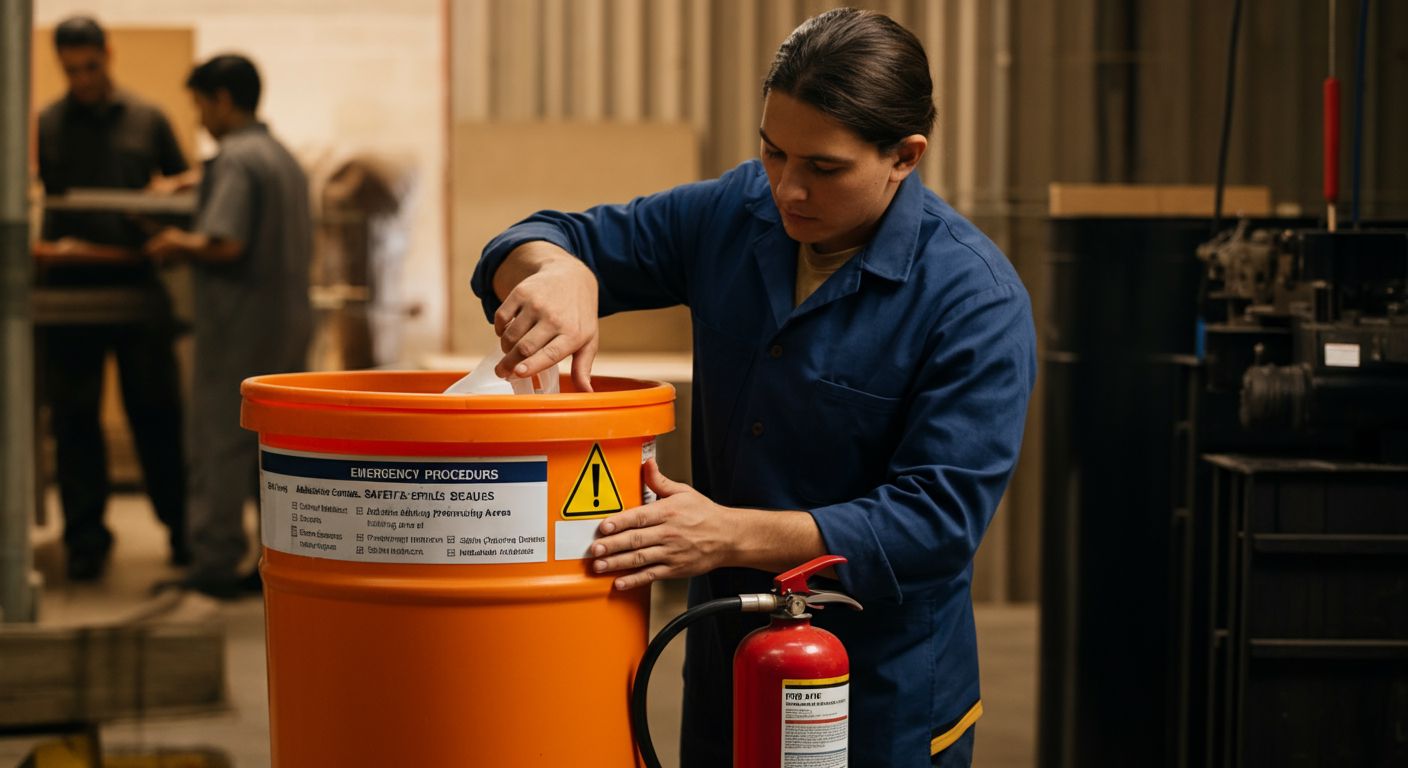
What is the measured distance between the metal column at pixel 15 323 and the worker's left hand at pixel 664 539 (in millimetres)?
2247

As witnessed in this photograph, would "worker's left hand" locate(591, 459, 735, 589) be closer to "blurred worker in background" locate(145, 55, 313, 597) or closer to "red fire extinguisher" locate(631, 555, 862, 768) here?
"red fire extinguisher" locate(631, 555, 862, 768)

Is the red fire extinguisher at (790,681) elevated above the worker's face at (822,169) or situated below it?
below

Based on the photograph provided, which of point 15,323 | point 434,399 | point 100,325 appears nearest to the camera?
point 434,399

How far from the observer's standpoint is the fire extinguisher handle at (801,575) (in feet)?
3.73

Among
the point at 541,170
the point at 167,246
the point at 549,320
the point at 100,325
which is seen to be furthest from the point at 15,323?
the point at 549,320

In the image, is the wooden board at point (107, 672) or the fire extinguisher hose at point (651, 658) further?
the wooden board at point (107, 672)

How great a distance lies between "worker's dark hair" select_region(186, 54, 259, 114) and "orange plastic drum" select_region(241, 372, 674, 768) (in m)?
2.91

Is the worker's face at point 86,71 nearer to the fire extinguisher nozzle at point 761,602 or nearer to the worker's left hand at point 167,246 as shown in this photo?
the worker's left hand at point 167,246

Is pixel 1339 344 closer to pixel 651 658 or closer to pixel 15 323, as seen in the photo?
pixel 651 658

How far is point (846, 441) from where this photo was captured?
4.17ft

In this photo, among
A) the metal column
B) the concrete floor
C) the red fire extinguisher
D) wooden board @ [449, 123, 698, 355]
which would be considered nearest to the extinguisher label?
the red fire extinguisher

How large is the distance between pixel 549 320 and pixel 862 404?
30 centimetres

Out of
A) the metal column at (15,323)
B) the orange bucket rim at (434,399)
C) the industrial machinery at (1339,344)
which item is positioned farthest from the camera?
the metal column at (15,323)

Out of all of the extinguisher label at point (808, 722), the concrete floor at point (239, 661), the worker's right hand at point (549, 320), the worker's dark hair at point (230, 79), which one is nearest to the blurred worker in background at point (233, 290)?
the worker's dark hair at point (230, 79)
